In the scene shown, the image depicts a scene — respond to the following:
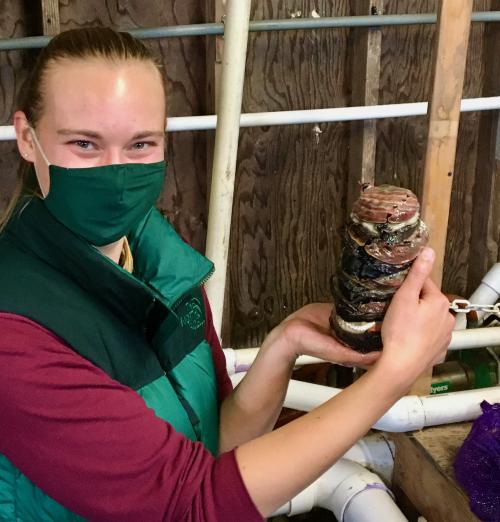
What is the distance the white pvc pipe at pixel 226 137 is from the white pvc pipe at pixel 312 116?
175 mm

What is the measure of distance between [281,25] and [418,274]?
1061mm

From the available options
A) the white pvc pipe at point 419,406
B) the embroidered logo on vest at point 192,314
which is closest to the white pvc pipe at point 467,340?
the white pvc pipe at point 419,406

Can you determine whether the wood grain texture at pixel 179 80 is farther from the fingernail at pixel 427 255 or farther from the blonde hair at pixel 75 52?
the fingernail at pixel 427 255

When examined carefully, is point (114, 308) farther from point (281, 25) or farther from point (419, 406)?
point (281, 25)

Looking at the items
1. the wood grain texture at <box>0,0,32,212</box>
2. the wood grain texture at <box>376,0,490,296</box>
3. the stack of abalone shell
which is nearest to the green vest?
the stack of abalone shell

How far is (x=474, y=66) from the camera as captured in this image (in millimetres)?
2006

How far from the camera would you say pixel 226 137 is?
57.8 inches

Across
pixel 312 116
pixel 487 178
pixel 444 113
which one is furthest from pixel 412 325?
pixel 487 178

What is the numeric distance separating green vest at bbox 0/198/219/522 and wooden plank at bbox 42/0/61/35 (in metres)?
0.81

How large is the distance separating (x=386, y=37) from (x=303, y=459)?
56.1 inches

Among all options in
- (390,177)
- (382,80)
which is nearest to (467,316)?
(390,177)

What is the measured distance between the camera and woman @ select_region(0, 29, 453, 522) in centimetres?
75

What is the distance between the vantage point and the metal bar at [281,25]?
1560 mm

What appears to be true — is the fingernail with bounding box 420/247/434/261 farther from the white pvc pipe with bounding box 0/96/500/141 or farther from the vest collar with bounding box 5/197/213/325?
the white pvc pipe with bounding box 0/96/500/141
